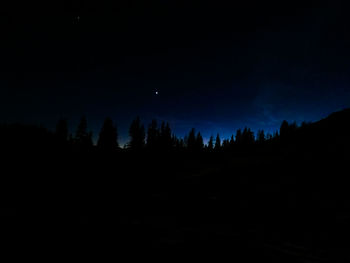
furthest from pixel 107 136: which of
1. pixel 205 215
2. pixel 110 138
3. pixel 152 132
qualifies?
pixel 205 215

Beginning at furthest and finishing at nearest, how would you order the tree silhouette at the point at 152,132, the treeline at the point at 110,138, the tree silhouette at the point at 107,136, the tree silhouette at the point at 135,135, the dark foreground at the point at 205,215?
the tree silhouette at the point at 152,132, the tree silhouette at the point at 135,135, the tree silhouette at the point at 107,136, the treeline at the point at 110,138, the dark foreground at the point at 205,215

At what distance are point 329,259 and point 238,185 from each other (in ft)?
34.3

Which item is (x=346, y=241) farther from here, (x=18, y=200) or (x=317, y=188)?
(x=18, y=200)

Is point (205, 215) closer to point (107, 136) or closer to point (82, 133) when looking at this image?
point (107, 136)

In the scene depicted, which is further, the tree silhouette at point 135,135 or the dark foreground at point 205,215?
the tree silhouette at point 135,135

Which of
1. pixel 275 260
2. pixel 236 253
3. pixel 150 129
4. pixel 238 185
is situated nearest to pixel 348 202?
pixel 238 185

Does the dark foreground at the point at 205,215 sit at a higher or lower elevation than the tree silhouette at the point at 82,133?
lower

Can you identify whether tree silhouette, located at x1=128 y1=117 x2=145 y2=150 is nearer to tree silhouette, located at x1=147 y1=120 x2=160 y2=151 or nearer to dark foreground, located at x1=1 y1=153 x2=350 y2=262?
tree silhouette, located at x1=147 y1=120 x2=160 y2=151

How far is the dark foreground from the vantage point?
525 centimetres

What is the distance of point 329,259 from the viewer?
4918 millimetres

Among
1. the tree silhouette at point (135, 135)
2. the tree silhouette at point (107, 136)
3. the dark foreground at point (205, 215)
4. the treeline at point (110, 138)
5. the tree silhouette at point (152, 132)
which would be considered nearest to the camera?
the dark foreground at point (205, 215)

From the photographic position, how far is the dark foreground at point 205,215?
207 inches

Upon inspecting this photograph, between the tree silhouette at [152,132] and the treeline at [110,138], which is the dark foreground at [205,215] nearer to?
the treeline at [110,138]

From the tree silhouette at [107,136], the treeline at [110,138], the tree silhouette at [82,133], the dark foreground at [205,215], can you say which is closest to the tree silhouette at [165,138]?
the treeline at [110,138]
